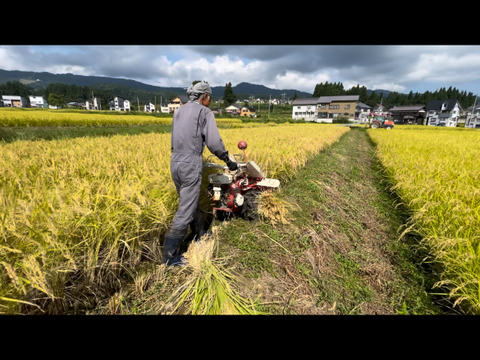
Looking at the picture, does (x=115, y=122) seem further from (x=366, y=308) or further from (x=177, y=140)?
(x=366, y=308)

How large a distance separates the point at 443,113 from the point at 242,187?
244 feet

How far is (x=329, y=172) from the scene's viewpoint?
20.3ft

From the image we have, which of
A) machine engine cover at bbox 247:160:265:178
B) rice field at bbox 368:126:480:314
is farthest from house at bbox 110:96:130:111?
rice field at bbox 368:126:480:314

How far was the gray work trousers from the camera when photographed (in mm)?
2305

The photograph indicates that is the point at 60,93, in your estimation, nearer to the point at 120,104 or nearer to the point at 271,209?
the point at 120,104

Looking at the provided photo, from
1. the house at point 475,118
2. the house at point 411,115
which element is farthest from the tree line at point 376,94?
the house at point 475,118

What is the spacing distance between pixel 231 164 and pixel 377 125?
3604 centimetres

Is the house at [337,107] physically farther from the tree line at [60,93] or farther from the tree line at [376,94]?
the tree line at [60,93]

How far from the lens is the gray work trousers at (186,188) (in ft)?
7.56

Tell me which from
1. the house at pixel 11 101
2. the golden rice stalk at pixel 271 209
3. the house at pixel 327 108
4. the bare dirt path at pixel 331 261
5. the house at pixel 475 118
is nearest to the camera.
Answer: the bare dirt path at pixel 331 261

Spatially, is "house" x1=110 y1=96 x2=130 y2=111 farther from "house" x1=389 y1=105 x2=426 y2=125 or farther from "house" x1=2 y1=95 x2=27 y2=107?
"house" x1=389 y1=105 x2=426 y2=125

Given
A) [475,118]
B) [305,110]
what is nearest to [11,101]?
[305,110]

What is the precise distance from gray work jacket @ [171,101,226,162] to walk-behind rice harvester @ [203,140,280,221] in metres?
0.60

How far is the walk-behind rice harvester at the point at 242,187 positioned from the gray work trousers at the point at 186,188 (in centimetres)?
52
